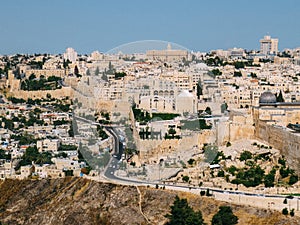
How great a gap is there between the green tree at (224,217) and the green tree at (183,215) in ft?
1.01

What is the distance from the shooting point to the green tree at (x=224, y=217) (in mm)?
12305

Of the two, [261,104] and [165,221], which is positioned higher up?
[261,104]

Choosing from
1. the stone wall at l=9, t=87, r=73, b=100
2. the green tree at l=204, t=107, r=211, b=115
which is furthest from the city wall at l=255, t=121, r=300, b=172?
the stone wall at l=9, t=87, r=73, b=100

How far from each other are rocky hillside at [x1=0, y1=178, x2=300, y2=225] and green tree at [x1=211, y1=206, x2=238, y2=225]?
25 cm

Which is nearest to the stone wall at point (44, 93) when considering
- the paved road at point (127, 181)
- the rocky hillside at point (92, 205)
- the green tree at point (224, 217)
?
the paved road at point (127, 181)

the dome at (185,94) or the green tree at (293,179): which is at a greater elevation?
the dome at (185,94)

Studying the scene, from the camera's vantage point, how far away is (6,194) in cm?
1747

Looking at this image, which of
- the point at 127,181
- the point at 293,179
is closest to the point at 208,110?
the point at 127,181

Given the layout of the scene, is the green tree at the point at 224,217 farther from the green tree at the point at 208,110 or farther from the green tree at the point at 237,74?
the green tree at the point at 237,74

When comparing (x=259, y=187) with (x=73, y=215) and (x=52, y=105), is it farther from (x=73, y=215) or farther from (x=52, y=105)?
(x=52, y=105)

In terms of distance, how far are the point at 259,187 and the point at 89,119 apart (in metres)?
7.67

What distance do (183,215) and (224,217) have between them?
2.79 feet

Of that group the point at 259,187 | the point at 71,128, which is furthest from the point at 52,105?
the point at 259,187

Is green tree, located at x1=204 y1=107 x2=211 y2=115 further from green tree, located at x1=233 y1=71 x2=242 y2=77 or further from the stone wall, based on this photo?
the stone wall
